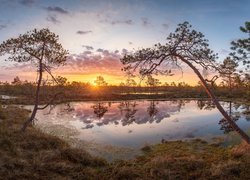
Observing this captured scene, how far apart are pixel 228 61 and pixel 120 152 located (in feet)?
38.2

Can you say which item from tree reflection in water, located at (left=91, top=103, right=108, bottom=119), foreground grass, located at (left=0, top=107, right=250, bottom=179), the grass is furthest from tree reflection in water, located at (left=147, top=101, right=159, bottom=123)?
the grass

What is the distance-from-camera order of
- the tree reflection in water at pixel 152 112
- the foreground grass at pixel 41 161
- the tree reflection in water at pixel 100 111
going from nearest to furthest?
1. the foreground grass at pixel 41 161
2. the tree reflection in water at pixel 152 112
3. the tree reflection in water at pixel 100 111

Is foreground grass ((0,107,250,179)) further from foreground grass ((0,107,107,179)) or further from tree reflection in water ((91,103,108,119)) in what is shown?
tree reflection in water ((91,103,108,119))

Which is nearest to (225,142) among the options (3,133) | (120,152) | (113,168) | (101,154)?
(120,152)

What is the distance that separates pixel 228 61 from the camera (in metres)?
20.6

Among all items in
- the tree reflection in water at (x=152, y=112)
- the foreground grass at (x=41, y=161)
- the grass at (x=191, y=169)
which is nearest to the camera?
the grass at (x=191, y=169)

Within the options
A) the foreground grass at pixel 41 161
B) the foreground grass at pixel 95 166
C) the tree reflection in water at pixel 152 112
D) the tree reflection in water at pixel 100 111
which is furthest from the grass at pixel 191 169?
the tree reflection in water at pixel 100 111

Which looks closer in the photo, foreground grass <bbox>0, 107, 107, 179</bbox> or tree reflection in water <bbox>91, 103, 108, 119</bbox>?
foreground grass <bbox>0, 107, 107, 179</bbox>

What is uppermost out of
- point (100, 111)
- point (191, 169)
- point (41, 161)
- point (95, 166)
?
point (100, 111)

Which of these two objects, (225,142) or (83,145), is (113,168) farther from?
(225,142)

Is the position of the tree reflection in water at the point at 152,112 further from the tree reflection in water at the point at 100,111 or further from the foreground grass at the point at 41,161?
the foreground grass at the point at 41,161

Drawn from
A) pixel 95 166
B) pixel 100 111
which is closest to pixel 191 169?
pixel 95 166

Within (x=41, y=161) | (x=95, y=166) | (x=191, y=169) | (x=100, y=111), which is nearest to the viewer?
(x=191, y=169)

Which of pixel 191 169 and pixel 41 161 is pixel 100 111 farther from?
pixel 191 169
